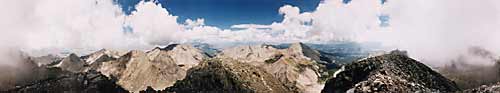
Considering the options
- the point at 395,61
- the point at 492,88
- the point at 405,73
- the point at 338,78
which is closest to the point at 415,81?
the point at 405,73

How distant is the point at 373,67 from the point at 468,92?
40.0 metres

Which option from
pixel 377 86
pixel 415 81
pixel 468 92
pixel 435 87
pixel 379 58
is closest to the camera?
pixel 468 92

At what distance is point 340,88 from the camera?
144375 millimetres

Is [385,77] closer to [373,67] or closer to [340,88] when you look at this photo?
[373,67]

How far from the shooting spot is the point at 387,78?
11875 centimetres

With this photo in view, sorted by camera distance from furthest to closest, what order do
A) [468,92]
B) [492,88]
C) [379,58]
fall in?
[379,58]
[468,92]
[492,88]

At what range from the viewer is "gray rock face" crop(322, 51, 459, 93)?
115m

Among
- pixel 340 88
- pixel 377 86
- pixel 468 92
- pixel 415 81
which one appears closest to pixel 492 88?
pixel 468 92

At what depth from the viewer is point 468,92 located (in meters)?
94.1

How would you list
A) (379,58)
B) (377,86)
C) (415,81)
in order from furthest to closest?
(379,58)
(415,81)
(377,86)

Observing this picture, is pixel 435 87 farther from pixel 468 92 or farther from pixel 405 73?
pixel 468 92

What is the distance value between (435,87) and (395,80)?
23.3 m

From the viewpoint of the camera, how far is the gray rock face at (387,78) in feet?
378

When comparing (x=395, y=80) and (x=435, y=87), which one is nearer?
(x=395, y=80)
